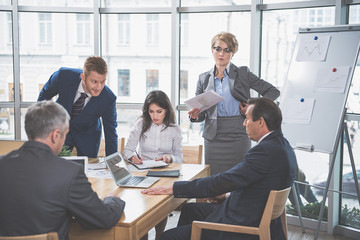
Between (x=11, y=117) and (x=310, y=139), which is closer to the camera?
(x=310, y=139)

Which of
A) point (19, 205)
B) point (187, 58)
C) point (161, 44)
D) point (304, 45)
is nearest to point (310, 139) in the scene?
point (304, 45)

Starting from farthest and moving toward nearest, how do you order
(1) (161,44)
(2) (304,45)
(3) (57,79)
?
1. (1) (161,44)
2. (2) (304,45)
3. (3) (57,79)

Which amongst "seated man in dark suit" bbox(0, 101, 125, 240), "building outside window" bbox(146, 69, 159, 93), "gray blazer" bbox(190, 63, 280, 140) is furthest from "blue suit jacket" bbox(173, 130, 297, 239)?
"building outside window" bbox(146, 69, 159, 93)

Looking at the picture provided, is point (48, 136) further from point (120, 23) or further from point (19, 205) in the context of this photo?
point (120, 23)

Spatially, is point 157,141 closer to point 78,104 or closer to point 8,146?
point 78,104

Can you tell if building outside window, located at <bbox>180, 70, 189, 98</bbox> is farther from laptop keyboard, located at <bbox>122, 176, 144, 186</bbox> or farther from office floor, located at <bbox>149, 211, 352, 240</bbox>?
laptop keyboard, located at <bbox>122, 176, 144, 186</bbox>

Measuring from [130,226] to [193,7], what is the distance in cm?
317

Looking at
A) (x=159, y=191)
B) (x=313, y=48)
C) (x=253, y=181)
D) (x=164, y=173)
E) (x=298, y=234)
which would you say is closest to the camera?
(x=253, y=181)

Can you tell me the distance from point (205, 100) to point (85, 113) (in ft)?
3.05

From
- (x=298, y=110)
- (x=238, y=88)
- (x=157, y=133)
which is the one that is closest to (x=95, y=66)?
(x=157, y=133)

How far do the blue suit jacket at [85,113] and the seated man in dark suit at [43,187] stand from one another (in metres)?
1.40

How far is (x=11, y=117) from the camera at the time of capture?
15.7 ft

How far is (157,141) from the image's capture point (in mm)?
3332

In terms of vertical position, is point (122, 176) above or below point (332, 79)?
below
